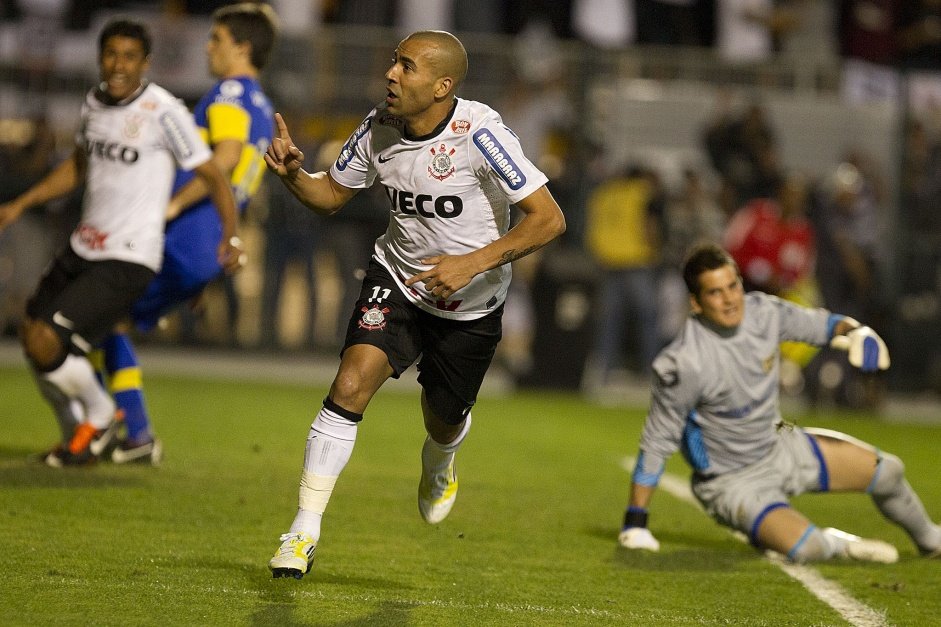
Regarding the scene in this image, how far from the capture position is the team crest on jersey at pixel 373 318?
5.46 m

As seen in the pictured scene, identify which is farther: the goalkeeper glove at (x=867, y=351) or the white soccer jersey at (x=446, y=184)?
the goalkeeper glove at (x=867, y=351)

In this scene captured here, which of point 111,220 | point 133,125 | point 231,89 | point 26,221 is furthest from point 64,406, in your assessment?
point 26,221

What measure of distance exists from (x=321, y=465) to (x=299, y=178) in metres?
1.17

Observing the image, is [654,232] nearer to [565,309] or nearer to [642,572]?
[565,309]

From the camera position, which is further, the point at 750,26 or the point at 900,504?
the point at 750,26

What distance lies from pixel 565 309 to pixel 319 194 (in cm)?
943

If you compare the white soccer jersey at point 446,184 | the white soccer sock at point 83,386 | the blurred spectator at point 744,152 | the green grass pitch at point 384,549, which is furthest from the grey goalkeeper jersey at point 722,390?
the blurred spectator at point 744,152

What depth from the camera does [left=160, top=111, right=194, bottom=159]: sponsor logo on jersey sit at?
730 centimetres

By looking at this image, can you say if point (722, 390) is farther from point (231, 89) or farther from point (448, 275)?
point (231, 89)

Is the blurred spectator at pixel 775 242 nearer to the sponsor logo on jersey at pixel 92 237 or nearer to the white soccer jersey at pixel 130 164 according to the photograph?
the white soccer jersey at pixel 130 164

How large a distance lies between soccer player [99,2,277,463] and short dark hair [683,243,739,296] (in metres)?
2.62

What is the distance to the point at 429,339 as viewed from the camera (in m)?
5.77

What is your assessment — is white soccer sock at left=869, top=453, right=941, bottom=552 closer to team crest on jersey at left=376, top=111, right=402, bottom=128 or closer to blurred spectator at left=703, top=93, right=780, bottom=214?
team crest on jersey at left=376, top=111, right=402, bottom=128

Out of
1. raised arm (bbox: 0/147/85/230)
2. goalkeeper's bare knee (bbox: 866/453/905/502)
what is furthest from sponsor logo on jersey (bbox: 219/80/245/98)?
goalkeeper's bare knee (bbox: 866/453/905/502)
